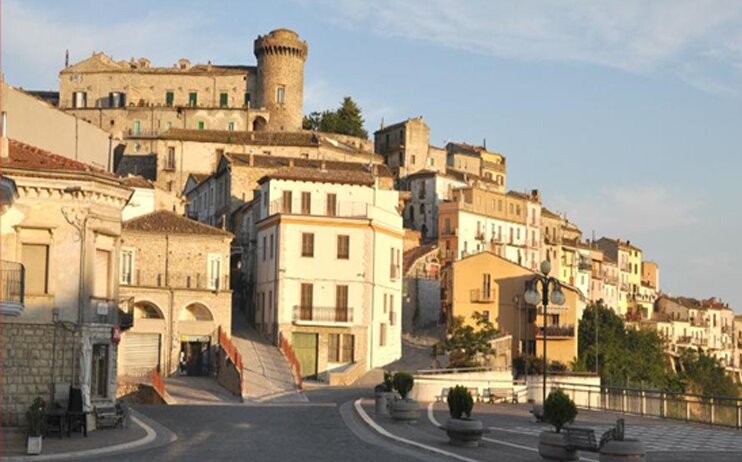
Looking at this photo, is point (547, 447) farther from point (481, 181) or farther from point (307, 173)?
point (481, 181)

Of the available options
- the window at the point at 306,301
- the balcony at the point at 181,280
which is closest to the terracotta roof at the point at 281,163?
the window at the point at 306,301

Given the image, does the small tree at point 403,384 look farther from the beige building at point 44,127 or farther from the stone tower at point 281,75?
the stone tower at point 281,75

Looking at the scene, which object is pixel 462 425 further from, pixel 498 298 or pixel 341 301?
pixel 498 298

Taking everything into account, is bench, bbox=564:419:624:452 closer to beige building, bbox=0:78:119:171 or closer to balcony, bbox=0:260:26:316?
balcony, bbox=0:260:26:316

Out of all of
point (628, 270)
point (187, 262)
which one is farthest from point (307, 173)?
point (628, 270)

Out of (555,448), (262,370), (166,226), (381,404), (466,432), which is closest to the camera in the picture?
(555,448)

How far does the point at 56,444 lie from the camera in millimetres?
29797

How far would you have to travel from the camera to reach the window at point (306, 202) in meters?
70.1

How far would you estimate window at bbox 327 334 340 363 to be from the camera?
66938 mm

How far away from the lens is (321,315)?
6725 cm

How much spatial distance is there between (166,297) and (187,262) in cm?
300

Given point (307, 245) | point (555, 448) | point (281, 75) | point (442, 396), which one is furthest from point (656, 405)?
point (281, 75)

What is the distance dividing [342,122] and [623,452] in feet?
404

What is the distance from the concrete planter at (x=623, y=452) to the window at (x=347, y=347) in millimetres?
44772
